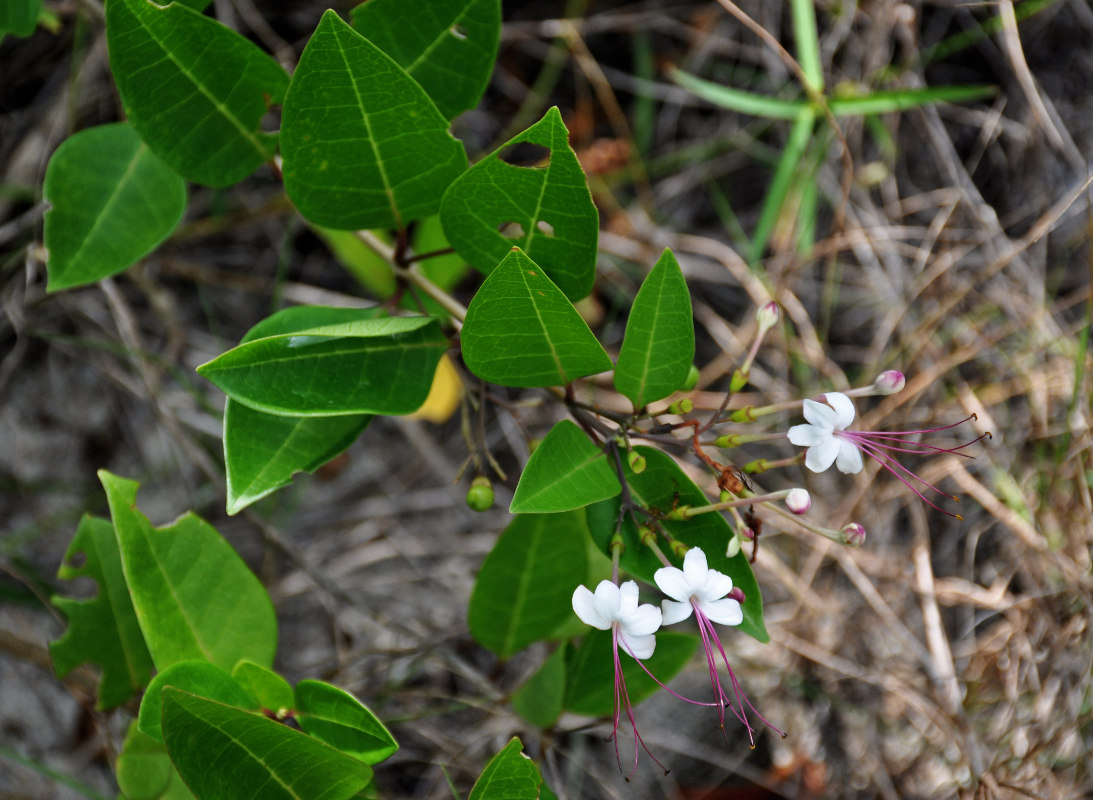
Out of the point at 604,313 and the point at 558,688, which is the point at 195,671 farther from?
the point at 604,313

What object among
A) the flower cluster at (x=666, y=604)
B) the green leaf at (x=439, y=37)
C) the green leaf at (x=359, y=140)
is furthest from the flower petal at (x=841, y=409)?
the green leaf at (x=439, y=37)

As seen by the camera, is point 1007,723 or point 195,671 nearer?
point 195,671

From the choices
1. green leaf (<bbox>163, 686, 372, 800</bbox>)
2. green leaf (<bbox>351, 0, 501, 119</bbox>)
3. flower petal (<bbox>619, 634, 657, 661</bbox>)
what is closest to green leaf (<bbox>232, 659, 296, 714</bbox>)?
green leaf (<bbox>163, 686, 372, 800</bbox>)

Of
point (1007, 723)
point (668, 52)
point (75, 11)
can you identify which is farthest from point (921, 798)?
point (75, 11)

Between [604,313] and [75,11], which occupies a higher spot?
[75,11]

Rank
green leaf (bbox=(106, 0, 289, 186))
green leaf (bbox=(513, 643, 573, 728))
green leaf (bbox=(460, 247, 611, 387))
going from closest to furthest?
green leaf (bbox=(460, 247, 611, 387))
green leaf (bbox=(106, 0, 289, 186))
green leaf (bbox=(513, 643, 573, 728))

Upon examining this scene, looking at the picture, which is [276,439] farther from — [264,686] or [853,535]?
[853,535]

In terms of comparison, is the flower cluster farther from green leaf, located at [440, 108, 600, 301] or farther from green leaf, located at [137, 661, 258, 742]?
green leaf, located at [137, 661, 258, 742]
